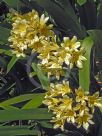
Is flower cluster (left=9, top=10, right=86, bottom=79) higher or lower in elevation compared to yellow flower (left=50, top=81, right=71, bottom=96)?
higher

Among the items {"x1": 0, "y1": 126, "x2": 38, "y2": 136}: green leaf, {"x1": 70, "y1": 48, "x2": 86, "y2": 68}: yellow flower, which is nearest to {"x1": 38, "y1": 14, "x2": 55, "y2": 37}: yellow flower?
{"x1": 70, "y1": 48, "x2": 86, "y2": 68}: yellow flower

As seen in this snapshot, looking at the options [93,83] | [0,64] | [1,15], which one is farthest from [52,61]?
[1,15]

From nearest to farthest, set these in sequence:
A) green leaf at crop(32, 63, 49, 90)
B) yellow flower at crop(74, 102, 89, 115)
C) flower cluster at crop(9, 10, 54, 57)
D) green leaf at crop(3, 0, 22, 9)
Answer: yellow flower at crop(74, 102, 89, 115), flower cluster at crop(9, 10, 54, 57), green leaf at crop(32, 63, 49, 90), green leaf at crop(3, 0, 22, 9)

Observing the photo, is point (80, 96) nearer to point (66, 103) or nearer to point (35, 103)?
point (66, 103)

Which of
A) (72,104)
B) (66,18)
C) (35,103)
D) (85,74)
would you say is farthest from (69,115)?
(66,18)

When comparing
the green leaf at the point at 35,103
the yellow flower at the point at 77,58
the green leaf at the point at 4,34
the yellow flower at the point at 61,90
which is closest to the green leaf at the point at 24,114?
the green leaf at the point at 35,103

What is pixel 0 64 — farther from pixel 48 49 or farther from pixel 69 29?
pixel 48 49

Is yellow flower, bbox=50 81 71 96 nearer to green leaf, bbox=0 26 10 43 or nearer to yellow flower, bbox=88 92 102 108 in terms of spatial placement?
yellow flower, bbox=88 92 102 108
